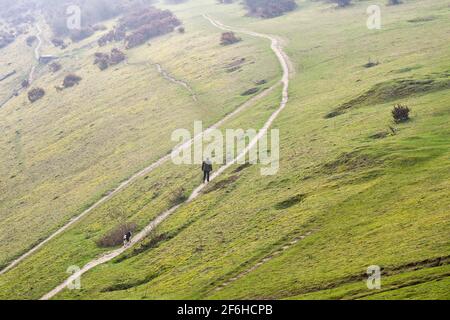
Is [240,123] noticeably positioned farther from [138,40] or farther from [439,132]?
[138,40]

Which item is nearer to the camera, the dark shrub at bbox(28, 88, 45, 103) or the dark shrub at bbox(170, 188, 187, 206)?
the dark shrub at bbox(170, 188, 187, 206)

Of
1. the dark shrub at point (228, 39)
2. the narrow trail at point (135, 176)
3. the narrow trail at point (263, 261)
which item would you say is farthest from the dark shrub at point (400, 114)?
the dark shrub at point (228, 39)

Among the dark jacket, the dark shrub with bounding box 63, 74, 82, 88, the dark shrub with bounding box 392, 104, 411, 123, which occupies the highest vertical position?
the dark shrub with bounding box 392, 104, 411, 123

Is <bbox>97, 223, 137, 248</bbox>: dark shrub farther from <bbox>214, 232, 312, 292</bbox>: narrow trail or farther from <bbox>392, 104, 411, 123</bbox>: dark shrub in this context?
<bbox>392, 104, 411, 123</bbox>: dark shrub

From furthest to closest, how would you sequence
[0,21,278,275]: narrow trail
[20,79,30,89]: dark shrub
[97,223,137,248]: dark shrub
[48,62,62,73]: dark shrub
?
[48,62,62,73]: dark shrub → [20,79,30,89]: dark shrub → [0,21,278,275]: narrow trail → [97,223,137,248]: dark shrub

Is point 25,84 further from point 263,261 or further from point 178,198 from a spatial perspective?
point 263,261

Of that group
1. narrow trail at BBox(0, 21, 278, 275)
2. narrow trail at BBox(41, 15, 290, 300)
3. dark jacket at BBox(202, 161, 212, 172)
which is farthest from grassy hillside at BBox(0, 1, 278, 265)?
dark jacket at BBox(202, 161, 212, 172)

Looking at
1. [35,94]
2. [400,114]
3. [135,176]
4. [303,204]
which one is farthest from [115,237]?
[35,94]

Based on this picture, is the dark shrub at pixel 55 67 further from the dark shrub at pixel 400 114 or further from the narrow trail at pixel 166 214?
the dark shrub at pixel 400 114
